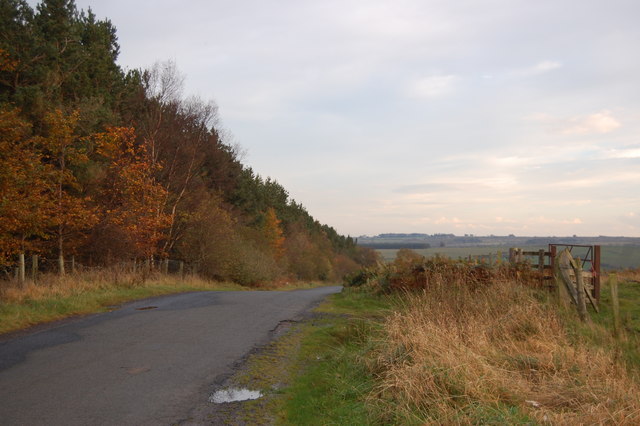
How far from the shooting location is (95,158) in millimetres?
23484

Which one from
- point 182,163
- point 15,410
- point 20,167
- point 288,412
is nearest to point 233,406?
point 288,412

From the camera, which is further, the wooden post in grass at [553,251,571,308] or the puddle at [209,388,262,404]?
the wooden post in grass at [553,251,571,308]

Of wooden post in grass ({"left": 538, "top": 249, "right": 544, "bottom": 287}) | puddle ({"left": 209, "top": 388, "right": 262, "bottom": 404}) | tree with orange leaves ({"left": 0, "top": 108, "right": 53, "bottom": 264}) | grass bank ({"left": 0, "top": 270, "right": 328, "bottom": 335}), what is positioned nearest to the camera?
puddle ({"left": 209, "top": 388, "right": 262, "bottom": 404})

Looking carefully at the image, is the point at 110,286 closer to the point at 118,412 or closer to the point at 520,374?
the point at 118,412

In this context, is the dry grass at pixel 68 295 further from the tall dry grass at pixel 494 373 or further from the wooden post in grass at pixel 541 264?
the wooden post in grass at pixel 541 264

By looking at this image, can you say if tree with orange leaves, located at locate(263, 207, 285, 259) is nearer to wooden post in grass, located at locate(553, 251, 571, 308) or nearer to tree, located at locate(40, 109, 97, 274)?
tree, located at locate(40, 109, 97, 274)

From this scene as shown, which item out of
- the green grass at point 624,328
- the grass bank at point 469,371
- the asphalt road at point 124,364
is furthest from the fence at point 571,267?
the asphalt road at point 124,364

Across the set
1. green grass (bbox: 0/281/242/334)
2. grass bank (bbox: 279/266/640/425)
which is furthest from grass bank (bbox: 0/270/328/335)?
grass bank (bbox: 279/266/640/425)

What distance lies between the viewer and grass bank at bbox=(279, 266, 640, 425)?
197 inches

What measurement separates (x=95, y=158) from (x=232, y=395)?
791 inches

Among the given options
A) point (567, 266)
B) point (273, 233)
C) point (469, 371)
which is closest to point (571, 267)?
point (567, 266)

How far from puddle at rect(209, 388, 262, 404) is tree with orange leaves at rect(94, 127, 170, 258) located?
18071 millimetres

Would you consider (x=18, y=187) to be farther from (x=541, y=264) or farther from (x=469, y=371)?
(x=541, y=264)

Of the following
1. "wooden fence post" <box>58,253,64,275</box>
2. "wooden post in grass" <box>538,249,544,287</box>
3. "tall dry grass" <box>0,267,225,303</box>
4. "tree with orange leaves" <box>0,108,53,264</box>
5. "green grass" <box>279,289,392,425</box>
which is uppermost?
"tree with orange leaves" <box>0,108,53,264</box>
